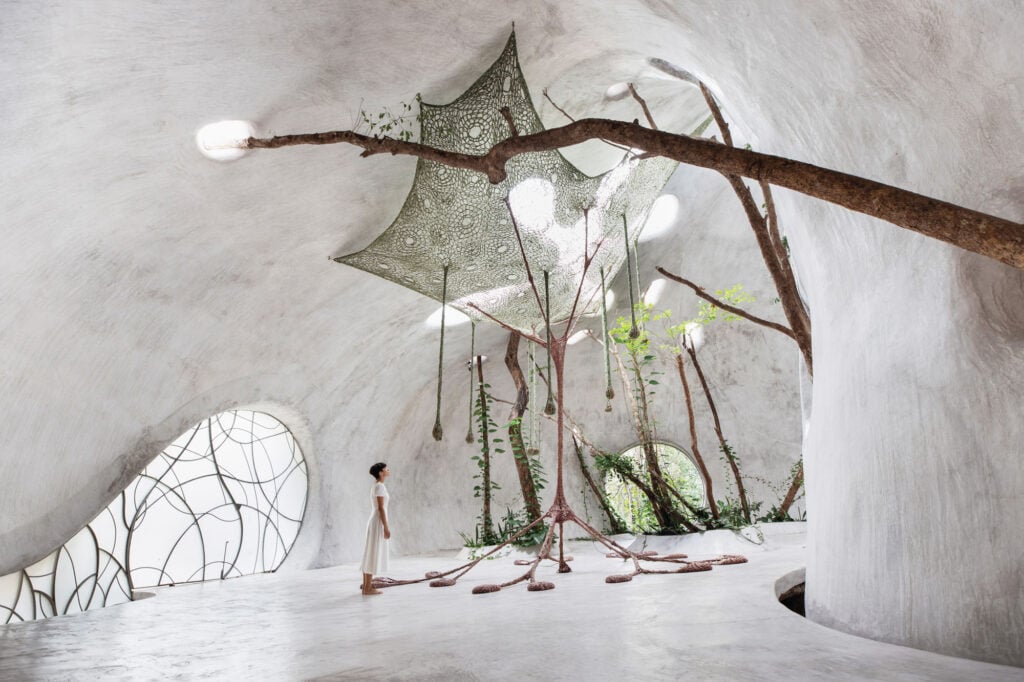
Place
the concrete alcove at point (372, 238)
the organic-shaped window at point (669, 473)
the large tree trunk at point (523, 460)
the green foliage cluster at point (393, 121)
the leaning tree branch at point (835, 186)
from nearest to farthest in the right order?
the leaning tree branch at point (835, 186), the concrete alcove at point (372, 238), the green foliage cluster at point (393, 121), the large tree trunk at point (523, 460), the organic-shaped window at point (669, 473)

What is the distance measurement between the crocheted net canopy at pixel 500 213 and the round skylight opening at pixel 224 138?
122 centimetres

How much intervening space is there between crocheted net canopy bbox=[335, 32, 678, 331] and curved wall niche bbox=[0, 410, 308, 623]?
3.04 metres

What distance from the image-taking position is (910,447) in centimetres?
228

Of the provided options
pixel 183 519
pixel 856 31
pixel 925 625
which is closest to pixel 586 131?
pixel 856 31

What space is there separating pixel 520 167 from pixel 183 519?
197 inches

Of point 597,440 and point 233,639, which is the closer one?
Answer: point 233,639

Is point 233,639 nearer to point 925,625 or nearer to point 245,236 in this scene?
point 925,625

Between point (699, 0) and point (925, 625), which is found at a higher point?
point (699, 0)

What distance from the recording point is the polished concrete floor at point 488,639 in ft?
6.76

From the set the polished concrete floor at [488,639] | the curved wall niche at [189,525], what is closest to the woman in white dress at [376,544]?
the polished concrete floor at [488,639]

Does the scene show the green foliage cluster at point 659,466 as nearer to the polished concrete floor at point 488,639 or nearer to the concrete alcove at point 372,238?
the polished concrete floor at point 488,639

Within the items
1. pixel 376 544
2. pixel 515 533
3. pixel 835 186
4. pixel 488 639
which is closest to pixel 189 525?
pixel 376 544

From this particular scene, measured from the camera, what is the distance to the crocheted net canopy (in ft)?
16.0

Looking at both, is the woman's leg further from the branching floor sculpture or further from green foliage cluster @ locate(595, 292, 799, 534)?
green foliage cluster @ locate(595, 292, 799, 534)
